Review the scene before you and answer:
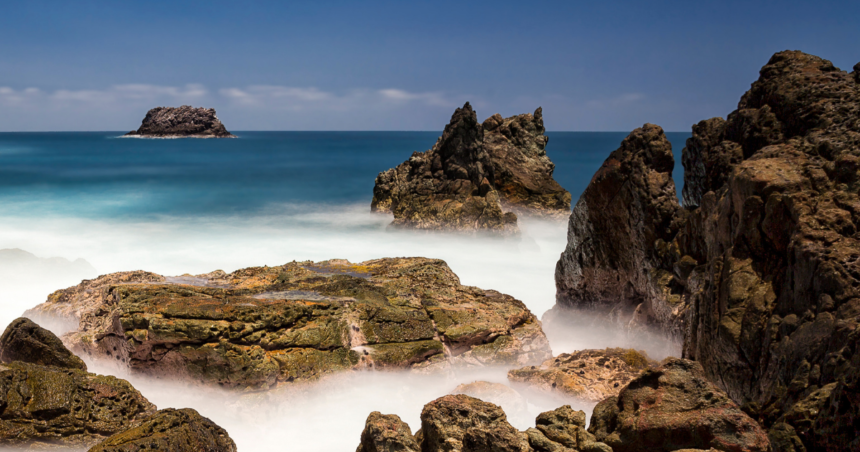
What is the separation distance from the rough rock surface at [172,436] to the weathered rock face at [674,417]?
311 cm

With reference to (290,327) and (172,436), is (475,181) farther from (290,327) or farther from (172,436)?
(172,436)

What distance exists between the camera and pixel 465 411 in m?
4.33

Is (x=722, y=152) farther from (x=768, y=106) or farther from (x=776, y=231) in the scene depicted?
(x=776, y=231)

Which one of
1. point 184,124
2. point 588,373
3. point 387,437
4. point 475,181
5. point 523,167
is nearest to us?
point 387,437

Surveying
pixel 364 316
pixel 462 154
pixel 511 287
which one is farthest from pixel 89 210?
pixel 364 316

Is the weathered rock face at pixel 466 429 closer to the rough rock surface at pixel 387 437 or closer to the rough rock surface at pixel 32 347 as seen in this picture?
the rough rock surface at pixel 387 437

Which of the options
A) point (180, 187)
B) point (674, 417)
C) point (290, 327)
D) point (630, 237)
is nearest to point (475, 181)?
point (630, 237)

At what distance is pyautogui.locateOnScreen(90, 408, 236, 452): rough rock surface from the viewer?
13.3 ft

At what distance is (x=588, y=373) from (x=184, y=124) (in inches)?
6188

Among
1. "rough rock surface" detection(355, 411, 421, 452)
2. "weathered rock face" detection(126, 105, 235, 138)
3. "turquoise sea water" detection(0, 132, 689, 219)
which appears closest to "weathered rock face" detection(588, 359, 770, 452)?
"rough rock surface" detection(355, 411, 421, 452)

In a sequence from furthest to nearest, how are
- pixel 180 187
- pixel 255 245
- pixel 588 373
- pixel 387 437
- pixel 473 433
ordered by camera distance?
pixel 180 187 → pixel 255 245 → pixel 588 373 → pixel 387 437 → pixel 473 433

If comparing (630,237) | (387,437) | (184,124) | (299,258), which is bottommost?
(299,258)

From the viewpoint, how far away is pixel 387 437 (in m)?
4.16

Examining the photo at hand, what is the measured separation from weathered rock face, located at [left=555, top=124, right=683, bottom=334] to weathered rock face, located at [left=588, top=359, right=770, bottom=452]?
3.56 meters
